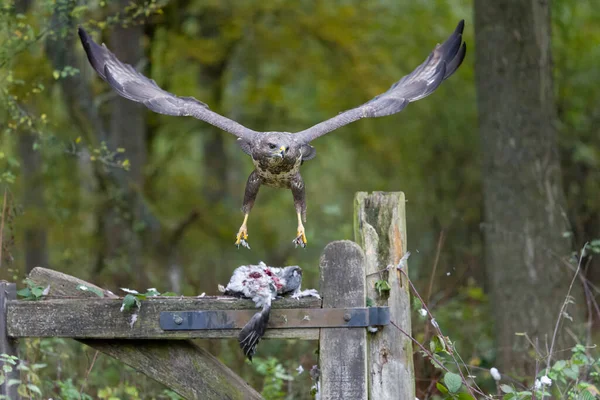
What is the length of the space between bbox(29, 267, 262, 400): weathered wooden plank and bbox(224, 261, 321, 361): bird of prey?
0.92 ft

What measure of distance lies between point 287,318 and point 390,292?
0.51m

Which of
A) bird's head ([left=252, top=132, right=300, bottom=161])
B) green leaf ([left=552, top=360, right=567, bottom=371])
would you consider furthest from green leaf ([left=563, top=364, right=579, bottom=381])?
bird's head ([left=252, top=132, right=300, bottom=161])

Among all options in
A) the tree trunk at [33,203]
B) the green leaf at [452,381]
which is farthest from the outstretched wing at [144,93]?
the tree trunk at [33,203]

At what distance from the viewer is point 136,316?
Result: 396cm

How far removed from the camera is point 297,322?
3.81 metres

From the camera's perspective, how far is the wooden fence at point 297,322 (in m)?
3.79

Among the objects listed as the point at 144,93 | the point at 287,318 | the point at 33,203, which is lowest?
the point at 287,318

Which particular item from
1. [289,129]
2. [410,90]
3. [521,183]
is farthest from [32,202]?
[410,90]

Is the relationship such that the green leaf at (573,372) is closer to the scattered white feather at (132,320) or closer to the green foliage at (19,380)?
the scattered white feather at (132,320)

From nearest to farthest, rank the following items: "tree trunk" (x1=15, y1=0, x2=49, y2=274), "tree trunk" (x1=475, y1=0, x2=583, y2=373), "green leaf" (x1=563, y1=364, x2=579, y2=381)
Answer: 1. "green leaf" (x1=563, y1=364, x2=579, y2=381)
2. "tree trunk" (x1=475, y1=0, x2=583, y2=373)
3. "tree trunk" (x1=15, y1=0, x2=49, y2=274)

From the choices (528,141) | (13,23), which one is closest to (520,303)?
(528,141)

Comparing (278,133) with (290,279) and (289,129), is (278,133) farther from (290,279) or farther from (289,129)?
(289,129)

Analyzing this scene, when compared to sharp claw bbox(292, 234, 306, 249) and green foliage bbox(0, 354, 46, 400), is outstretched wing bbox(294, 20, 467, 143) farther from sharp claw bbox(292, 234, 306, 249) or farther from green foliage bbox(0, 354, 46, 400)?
green foliage bbox(0, 354, 46, 400)

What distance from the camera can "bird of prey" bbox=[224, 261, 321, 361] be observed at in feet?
12.3
